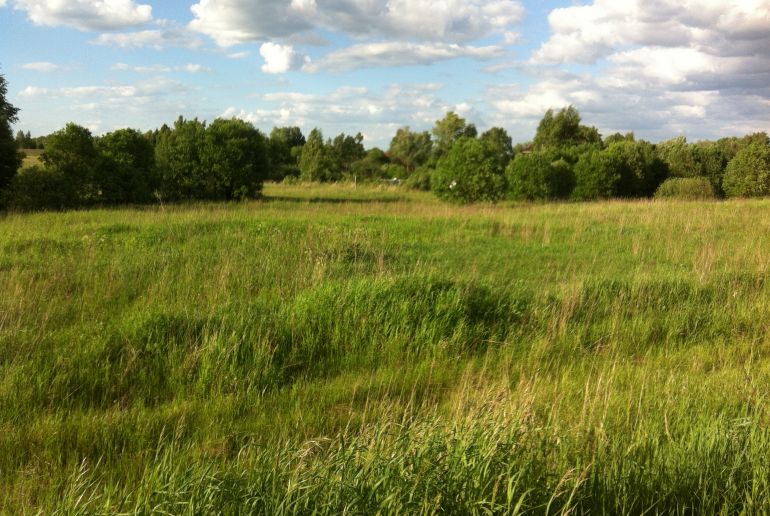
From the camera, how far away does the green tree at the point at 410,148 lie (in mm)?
54812

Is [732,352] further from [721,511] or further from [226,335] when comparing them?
[226,335]

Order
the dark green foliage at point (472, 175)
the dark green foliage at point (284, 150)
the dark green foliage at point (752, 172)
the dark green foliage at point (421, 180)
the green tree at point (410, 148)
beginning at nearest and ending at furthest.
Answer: the dark green foliage at point (472, 175) → the dark green foliage at point (752, 172) → the dark green foliage at point (421, 180) → the dark green foliage at point (284, 150) → the green tree at point (410, 148)

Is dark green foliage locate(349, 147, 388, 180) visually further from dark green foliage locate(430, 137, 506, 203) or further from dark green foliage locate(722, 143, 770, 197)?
dark green foliage locate(722, 143, 770, 197)

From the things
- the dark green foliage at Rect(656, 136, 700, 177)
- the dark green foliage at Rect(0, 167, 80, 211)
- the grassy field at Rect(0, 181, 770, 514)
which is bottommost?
the grassy field at Rect(0, 181, 770, 514)

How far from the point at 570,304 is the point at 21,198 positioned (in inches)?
598

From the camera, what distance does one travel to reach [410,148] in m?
55.8

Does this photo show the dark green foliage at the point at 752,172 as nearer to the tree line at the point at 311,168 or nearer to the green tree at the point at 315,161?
the tree line at the point at 311,168

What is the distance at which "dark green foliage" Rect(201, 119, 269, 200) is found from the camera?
22.0 m

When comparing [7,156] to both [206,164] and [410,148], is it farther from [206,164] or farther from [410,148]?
[410,148]

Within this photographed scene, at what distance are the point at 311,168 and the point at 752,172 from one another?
29.3m

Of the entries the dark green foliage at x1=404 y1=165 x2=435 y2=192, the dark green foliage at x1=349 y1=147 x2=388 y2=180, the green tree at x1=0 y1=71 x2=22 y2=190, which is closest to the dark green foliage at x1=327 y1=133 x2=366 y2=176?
the dark green foliage at x1=349 y1=147 x2=388 y2=180

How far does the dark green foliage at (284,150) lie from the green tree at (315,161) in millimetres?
2409

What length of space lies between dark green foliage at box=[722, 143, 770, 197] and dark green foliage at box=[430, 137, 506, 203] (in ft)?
55.4

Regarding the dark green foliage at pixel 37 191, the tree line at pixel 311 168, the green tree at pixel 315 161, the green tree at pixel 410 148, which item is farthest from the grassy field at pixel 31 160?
the green tree at pixel 410 148
